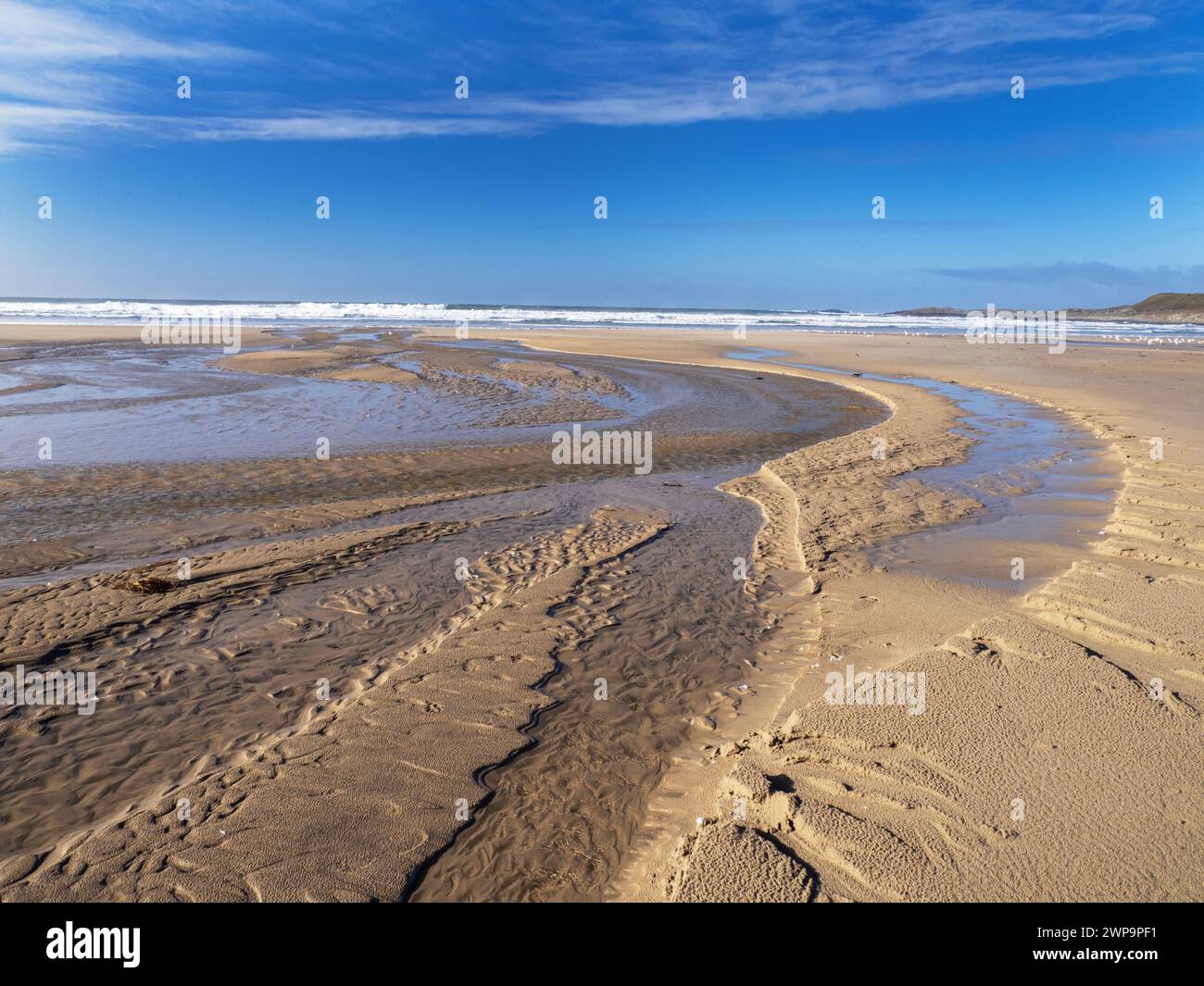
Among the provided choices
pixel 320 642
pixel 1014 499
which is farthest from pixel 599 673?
pixel 1014 499

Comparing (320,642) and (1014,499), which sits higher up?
(1014,499)

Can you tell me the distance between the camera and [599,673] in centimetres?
561

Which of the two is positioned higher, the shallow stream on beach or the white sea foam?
the white sea foam

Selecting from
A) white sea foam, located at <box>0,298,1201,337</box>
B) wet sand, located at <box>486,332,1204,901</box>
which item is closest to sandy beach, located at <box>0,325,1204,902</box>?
wet sand, located at <box>486,332,1204,901</box>

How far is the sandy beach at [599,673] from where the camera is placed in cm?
356

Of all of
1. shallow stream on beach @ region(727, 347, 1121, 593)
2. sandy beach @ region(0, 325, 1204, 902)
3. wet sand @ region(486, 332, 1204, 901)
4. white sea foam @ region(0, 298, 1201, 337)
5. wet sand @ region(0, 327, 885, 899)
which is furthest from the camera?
white sea foam @ region(0, 298, 1201, 337)

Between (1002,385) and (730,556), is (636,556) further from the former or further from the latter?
(1002,385)

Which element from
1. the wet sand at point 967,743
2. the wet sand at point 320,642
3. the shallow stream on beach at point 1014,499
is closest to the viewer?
the wet sand at point 967,743

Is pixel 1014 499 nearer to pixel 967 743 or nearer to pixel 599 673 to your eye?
pixel 967 743

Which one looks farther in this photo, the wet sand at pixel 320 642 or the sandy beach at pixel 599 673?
the wet sand at pixel 320 642

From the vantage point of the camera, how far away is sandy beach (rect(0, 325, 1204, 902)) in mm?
3564

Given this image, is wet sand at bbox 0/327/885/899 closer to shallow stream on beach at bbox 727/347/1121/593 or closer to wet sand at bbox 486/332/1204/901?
wet sand at bbox 486/332/1204/901

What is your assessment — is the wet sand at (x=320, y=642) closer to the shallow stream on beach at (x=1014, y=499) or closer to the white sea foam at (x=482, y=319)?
the shallow stream on beach at (x=1014, y=499)

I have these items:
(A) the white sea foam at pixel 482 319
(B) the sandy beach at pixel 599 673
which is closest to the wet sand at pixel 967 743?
(B) the sandy beach at pixel 599 673
